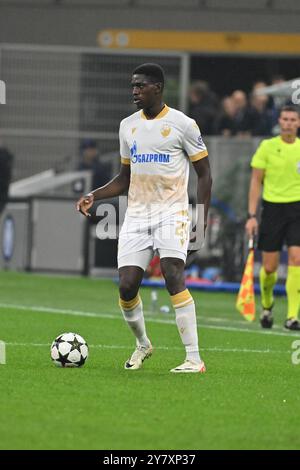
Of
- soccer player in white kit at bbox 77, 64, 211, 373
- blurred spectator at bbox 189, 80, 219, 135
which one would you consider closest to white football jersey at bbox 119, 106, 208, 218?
soccer player in white kit at bbox 77, 64, 211, 373

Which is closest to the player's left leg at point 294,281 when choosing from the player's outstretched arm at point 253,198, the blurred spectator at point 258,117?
the player's outstretched arm at point 253,198

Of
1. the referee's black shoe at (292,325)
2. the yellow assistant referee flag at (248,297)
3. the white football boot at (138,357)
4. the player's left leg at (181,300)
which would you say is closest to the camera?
the player's left leg at (181,300)

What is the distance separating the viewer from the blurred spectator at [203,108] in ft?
87.0

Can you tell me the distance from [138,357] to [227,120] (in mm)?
15521

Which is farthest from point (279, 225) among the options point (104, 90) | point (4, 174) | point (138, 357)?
point (104, 90)

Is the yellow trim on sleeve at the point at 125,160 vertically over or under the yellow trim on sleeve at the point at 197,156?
under

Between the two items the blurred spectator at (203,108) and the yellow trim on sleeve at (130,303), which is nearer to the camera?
the yellow trim on sleeve at (130,303)

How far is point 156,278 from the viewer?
24516 mm

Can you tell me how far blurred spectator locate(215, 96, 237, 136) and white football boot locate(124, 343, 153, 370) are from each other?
1504 centimetres

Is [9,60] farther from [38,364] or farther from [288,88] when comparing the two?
[38,364]

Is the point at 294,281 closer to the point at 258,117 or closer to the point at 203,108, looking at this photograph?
the point at 258,117

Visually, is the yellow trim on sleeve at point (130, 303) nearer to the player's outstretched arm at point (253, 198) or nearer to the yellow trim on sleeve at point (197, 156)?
the yellow trim on sleeve at point (197, 156)

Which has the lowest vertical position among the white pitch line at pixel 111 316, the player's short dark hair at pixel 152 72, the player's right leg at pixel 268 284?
the white pitch line at pixel 111 316

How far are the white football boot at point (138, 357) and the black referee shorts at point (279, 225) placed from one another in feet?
16.9
